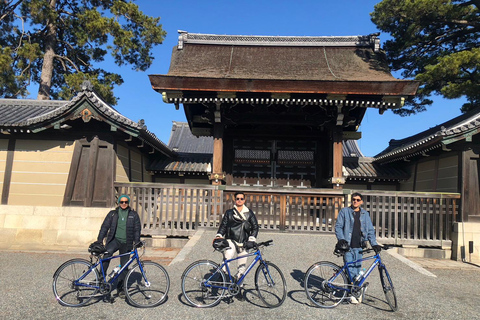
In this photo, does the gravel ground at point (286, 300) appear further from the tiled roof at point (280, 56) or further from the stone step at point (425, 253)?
the tiled roof at point (280, 56)

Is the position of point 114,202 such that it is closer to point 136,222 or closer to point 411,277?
point 136,222

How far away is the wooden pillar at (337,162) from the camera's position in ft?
34.6

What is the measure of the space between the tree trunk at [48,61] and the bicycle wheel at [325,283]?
1854 centimetres

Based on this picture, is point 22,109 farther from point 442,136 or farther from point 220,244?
point 442,136

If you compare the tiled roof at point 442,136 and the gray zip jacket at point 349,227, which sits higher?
the tiled roof at point 442,136

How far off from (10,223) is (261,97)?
9.10 meters

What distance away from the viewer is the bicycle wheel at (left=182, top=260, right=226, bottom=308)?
192 inches

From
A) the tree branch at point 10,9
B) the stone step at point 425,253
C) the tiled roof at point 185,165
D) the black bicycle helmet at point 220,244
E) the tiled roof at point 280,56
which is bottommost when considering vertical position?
the stone step at point 425,253

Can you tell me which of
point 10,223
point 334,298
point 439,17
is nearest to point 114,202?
point 10,223

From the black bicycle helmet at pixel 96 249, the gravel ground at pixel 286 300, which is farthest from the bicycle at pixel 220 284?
the black bicycle helmet at pixel 96 249

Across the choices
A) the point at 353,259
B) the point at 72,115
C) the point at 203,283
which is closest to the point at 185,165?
the point at 72,115

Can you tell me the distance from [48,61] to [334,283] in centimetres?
1972

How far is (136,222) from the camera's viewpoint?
17.4 ft

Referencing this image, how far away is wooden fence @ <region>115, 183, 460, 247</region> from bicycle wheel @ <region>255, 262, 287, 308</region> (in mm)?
4837
